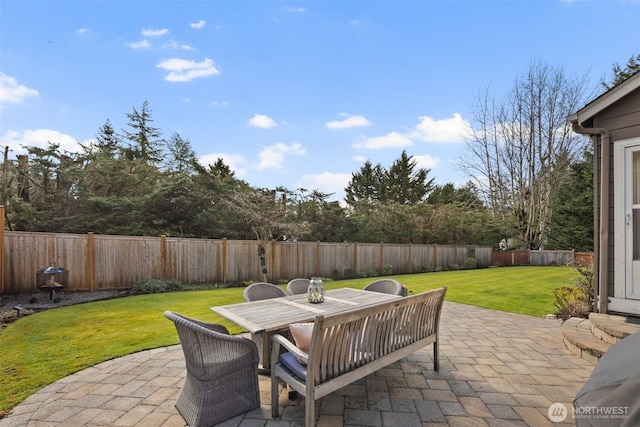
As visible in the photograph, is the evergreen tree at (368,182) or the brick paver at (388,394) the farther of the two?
the evergreen tree at (368,182)

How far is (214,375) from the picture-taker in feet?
7.56

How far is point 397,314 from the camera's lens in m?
2.73

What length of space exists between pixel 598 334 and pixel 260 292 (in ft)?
13.7

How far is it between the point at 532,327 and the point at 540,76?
19.1m

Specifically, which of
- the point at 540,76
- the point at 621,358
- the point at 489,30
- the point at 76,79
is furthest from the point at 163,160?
the point at 540,76

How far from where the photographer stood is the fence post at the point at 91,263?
7.80 m

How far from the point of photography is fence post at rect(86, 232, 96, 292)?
780cm

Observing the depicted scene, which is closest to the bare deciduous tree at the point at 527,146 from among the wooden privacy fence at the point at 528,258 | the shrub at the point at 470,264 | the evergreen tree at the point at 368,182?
the wooden privacy fence at the point at 528,258

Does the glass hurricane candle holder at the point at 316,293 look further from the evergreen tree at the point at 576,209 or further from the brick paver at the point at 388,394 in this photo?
the evergreen tree at the point at 576,209

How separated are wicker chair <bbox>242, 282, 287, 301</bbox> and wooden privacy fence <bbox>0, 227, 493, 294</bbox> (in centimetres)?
610

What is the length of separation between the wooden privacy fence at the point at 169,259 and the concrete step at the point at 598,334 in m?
8.35

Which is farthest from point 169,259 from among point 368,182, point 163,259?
point 368,182

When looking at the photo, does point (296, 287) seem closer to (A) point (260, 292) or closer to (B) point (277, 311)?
(A) point (260, 292)

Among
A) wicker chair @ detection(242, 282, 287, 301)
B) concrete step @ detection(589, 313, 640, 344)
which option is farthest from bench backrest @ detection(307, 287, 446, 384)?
concrete step @ detection(589, 313, 640, 344)
